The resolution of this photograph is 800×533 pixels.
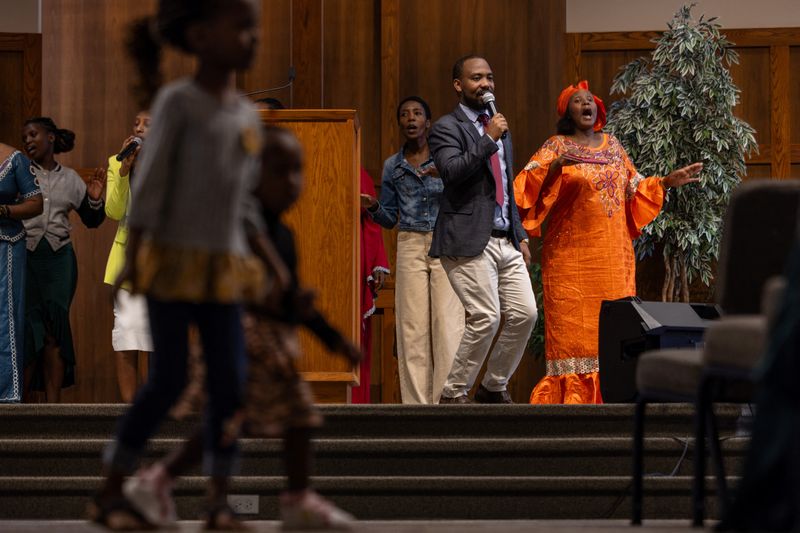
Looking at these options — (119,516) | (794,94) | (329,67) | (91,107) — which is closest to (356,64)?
(329,67)

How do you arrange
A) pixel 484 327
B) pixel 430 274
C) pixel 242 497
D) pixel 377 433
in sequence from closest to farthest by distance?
pixel 242 497 < pixel 377 433 < pixel 484 327 < pixel 430 274

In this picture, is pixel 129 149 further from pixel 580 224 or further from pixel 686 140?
pixel 686 140

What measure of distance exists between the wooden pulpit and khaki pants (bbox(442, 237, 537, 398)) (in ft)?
1.50

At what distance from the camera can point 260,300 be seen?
2754mm

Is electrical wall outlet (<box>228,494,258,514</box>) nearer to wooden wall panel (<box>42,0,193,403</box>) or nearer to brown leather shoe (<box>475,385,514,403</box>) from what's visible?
brown leather shoe (<box>475,385,514,403</box>)

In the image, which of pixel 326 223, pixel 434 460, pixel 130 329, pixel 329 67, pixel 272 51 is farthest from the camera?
pixel 329 67

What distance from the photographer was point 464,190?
19.0 feet

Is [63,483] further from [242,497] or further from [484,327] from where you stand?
[484,327]

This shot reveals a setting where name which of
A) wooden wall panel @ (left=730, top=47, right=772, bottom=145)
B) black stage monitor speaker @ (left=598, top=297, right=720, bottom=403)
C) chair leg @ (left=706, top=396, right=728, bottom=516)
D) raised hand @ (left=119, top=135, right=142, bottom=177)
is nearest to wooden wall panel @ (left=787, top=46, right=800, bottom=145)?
wooden wall panel @ (left=730, top=47, right=772, bottom=145)

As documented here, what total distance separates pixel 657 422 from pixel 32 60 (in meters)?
5.69

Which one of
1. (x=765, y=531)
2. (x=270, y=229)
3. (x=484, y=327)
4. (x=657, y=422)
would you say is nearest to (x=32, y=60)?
(x=484, y=327)

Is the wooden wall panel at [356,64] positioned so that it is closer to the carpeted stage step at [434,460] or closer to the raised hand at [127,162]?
the raised hand at [127,162]

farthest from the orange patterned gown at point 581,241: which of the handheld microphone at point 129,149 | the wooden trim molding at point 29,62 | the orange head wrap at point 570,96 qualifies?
the wooden trim molding at point 29,62

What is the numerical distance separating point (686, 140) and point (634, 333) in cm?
285
